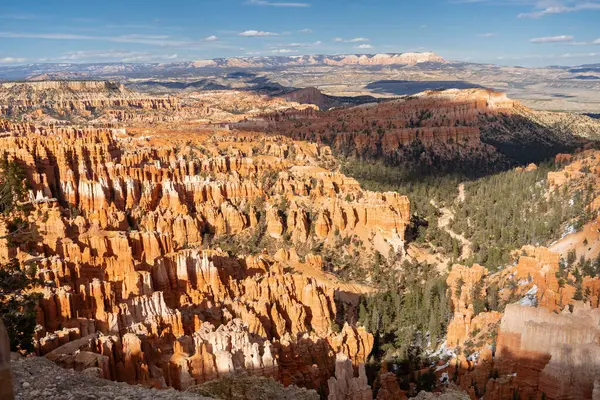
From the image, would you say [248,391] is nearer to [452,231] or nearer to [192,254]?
[192,254]

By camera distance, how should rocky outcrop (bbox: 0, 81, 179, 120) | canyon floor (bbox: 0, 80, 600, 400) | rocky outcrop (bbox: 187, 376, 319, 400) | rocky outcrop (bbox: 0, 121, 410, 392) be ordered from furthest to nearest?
1. rocky outcrop (bbox: 0, 81, 179, 120)
2. rocky outcrop (bbox: 0, 121, 410, 392)
3. canyon floor (bbox: 0, 80, 600, 400)
4. rocky outcrop (bbox: 187, 376, 319, 400)

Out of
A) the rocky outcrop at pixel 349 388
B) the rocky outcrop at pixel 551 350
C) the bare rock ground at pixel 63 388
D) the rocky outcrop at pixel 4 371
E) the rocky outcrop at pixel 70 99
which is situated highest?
the rocky outcrop at pixel 70 99

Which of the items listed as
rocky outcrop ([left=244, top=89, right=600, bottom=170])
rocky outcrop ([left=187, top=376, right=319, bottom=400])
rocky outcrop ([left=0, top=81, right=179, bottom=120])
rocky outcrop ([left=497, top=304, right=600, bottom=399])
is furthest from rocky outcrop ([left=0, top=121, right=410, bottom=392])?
rocky outcrop ([left=0, top=81, right=179, bottom=120])

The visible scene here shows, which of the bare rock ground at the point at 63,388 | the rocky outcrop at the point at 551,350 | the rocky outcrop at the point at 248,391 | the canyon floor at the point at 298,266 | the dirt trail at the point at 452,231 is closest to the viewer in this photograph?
the bare rock ground at the point at 63,388

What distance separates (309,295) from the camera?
98.3 ft

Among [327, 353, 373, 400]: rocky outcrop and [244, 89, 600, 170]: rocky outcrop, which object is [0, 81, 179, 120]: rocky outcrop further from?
[327, 353, 373, 400]: rocky outcrop

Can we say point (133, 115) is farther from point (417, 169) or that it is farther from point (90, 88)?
point (417, 169)

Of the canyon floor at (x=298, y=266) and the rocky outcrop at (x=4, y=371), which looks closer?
the rocky outcrop at (x=4, y=371)

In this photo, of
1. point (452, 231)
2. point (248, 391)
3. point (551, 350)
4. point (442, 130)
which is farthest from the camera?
point (442, 130)

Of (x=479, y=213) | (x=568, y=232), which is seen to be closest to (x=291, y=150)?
(x=479, y=213)

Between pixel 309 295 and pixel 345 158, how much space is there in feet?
164

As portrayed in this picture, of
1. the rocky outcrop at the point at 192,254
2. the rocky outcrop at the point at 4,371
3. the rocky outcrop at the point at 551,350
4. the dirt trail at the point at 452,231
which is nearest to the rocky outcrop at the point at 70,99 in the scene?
the rocky outcrop at the point at 192,254

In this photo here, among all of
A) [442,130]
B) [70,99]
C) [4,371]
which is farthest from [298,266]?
[70,99]

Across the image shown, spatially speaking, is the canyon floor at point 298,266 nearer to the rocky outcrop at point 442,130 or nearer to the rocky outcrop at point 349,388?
the rocky outcrop at point 349,388
